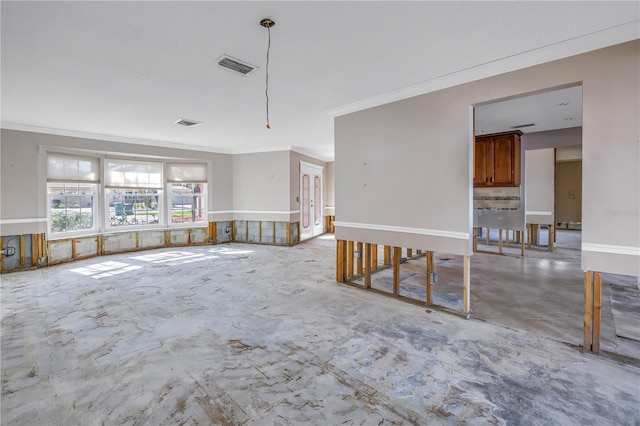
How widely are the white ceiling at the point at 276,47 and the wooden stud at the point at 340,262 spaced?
211cm

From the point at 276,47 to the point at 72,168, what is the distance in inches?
230

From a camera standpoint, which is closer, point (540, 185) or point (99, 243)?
point (99, 243)

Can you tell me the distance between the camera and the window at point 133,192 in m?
6.64

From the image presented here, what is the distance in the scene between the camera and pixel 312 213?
943cm

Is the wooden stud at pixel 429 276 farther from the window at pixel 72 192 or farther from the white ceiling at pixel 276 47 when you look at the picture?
the window at pixel 72 192

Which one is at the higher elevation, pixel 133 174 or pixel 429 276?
pixel 133 174

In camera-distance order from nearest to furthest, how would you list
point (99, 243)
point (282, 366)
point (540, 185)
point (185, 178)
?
point (282, 366) → point (99, 243) → point (540, 185) → point (185, 178)

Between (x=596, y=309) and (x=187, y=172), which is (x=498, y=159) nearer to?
(x=596, y=309)

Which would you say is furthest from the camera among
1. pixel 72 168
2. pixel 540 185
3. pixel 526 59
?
pixel 540 185

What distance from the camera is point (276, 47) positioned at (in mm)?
2635

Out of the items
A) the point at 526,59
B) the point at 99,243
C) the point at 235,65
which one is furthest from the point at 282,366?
the point at 99,243

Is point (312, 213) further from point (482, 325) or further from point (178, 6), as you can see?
point (178, 6)

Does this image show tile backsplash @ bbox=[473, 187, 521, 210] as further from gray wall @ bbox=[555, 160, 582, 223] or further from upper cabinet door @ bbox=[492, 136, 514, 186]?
gray wall @ bbox=[555, 160, 582, 223]

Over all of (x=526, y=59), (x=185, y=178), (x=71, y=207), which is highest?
(x=526, y=59)
